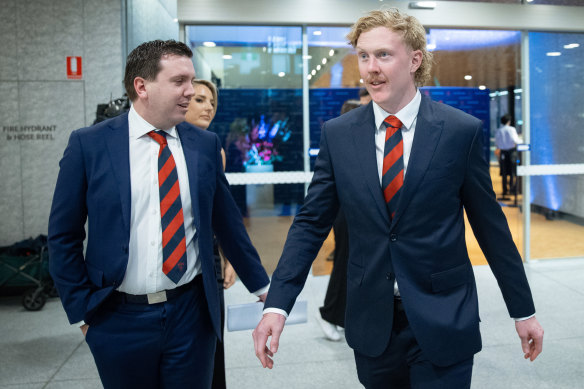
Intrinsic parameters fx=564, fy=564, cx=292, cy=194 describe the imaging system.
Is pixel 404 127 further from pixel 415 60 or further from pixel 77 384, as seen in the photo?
pixel 77 384

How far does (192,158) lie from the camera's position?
6.79 ft

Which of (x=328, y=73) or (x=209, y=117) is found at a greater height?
(x=328, y=73)

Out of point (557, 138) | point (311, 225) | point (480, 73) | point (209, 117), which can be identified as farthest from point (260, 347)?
point (557, 138)

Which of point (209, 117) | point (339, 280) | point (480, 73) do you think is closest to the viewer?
point (209, 117)

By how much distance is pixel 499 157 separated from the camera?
6.96 meters

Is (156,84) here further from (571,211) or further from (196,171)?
(571,211)

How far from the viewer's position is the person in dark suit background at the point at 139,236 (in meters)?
1.92

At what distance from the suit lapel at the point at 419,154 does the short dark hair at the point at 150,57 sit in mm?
882

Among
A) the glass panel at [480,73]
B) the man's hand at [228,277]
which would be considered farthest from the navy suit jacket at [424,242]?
the glass panel at [480,73]

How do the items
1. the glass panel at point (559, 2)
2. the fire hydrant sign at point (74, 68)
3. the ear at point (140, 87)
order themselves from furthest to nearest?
the glass panel at point (559, 2) < the fire hydrant sign at point (74, 68) < the ear at point (140, 87)

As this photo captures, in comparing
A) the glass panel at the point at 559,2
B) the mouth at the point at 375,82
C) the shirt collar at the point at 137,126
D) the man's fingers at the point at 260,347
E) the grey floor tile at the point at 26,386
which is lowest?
the grey floor tile at the point at 26,386

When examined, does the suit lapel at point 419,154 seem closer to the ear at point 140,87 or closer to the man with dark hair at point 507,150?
the ear at point 140,87

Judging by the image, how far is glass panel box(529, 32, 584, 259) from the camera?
267 inches

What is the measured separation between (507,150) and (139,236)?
587cm
